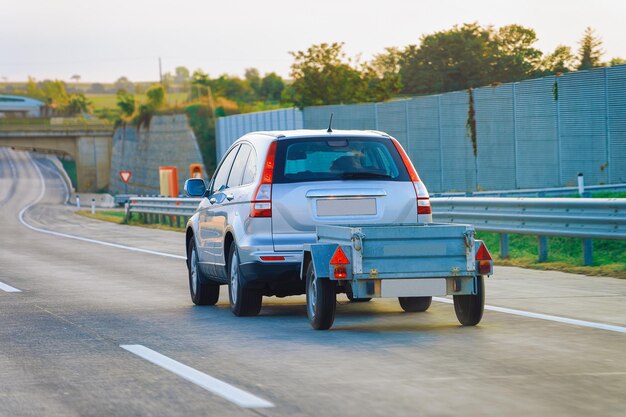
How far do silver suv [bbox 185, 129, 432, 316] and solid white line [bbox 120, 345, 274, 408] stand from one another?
7.21ft

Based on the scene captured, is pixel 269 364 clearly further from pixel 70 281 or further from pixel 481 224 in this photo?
pixel 481 224

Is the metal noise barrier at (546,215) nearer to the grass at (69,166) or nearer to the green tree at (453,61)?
the green tree at (453,61)

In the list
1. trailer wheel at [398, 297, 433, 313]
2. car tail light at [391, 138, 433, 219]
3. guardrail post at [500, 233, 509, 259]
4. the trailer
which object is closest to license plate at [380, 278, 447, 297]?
the trailer

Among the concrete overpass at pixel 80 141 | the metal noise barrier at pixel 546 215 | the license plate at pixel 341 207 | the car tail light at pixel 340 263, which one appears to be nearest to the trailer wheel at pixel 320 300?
the car tail light at pixel 340 263

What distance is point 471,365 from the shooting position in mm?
8258

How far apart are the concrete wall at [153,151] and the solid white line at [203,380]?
228 feet

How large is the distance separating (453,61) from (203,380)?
322 feet

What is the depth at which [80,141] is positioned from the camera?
125 metres

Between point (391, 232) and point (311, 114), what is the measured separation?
45706 mm

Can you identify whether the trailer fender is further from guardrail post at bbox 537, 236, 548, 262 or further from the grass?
the grass

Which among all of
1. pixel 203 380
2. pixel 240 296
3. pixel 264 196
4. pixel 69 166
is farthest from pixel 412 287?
pixel 69 166

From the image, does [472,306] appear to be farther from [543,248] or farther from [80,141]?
[80,141]

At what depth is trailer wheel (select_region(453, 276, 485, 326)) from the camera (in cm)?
1050

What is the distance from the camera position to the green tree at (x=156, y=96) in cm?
10025
